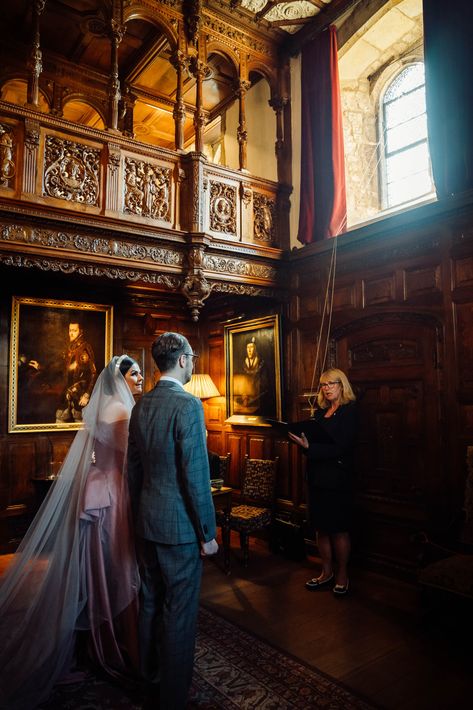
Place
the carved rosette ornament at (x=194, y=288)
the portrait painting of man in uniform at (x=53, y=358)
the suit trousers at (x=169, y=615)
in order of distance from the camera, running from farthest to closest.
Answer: the portrait painting of man in uniform at (x=53, y=358) < the carved rosette ornament at (x=194, y=288) < the suit trousers at (x=169, y=615)

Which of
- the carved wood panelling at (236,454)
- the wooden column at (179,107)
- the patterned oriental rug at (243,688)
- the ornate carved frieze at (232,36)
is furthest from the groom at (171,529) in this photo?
the ornate carved frieze at (232,36)

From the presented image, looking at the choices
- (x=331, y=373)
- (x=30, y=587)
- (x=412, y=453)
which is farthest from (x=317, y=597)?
(x=30, y=587)

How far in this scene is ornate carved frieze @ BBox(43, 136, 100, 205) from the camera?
4703mm

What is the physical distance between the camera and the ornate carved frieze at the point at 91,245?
4.52 m

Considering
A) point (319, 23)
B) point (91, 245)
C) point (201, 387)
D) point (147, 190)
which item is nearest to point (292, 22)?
point (319, 23)

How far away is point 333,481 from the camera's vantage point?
14.9 ft

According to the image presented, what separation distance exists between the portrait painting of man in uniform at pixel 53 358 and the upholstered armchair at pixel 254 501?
2.46 m

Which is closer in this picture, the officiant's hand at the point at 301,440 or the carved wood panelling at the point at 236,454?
the officiant's hand at the point at 301,440

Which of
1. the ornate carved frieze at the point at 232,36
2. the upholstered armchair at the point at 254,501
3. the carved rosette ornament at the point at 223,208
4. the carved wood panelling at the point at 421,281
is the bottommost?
the upholstered armchair at the point at 254,501

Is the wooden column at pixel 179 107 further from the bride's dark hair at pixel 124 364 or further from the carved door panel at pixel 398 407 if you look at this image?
the bride's dark hair at pixel 124 364

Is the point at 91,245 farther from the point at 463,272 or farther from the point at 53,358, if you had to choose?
the point at 463,272

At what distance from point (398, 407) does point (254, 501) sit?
7.39 feet

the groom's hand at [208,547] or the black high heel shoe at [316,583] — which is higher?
the groom's hand at [208,547]

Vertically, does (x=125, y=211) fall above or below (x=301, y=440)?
above
